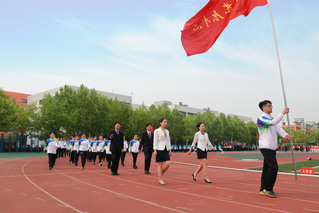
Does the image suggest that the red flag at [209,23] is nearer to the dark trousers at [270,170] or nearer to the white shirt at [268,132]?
the white shirt at [268,132]

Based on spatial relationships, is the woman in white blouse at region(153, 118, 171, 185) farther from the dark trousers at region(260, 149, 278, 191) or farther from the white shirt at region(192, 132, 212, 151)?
the dark trousers at region(260, 149, 278, 191)

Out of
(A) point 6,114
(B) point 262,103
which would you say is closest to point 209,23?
(B) point 262,103

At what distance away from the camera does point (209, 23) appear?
1003 centimetres

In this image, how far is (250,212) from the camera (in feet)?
16.6

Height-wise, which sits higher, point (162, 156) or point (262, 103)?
point (262, 103)

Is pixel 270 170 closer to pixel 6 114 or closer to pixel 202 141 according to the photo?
pixel 202 141

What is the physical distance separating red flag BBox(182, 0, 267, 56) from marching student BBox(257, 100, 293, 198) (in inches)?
154

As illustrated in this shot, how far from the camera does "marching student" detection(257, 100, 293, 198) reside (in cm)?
648

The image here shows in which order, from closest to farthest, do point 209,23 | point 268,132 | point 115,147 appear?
point 268,132 → point 209,23 → point 115,147

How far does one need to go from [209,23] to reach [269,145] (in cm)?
527

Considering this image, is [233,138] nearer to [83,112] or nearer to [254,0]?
[83,112]

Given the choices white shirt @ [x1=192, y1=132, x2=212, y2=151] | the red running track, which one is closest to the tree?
the red running track

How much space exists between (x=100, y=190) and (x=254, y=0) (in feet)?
24.9

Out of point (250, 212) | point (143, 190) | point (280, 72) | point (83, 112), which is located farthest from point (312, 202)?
point (83, 112)
